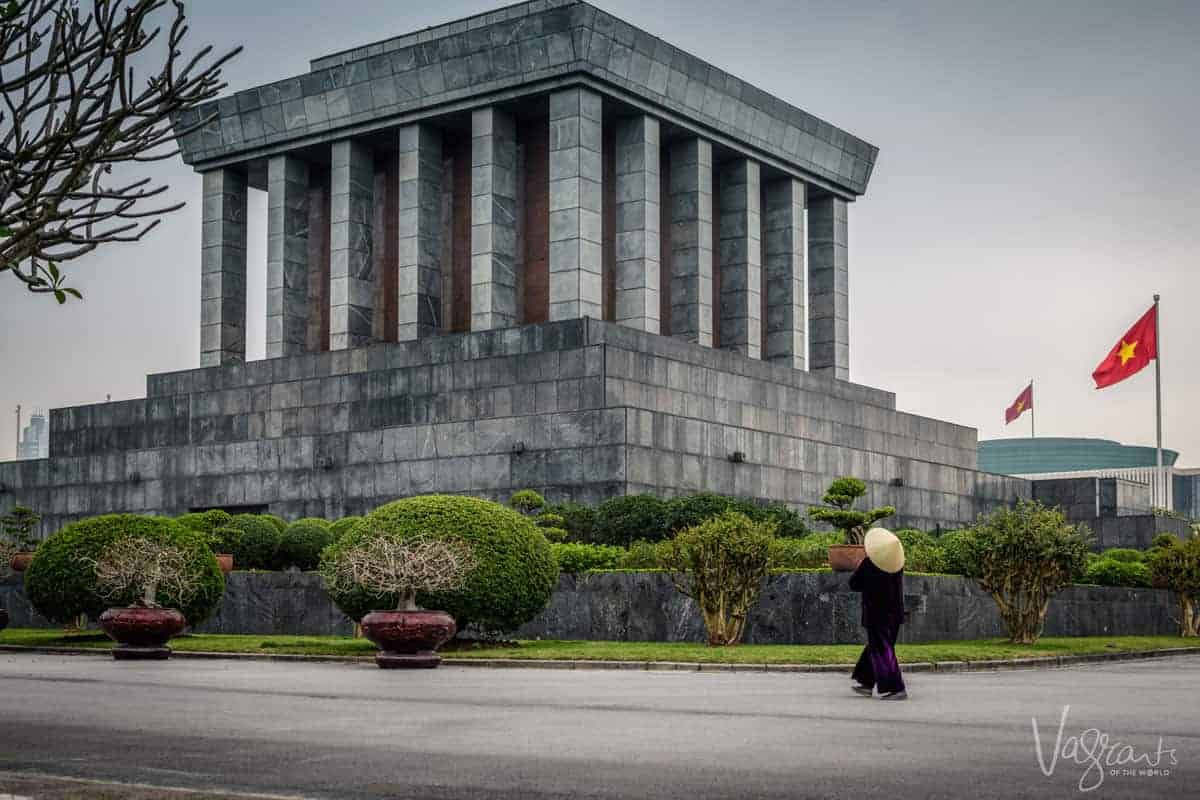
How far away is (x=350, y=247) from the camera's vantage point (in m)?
48.4

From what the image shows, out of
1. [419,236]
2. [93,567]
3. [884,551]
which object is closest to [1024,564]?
[884,551]

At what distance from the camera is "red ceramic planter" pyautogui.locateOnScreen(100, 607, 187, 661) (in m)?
25.3

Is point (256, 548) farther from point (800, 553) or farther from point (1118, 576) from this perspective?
point (1118, 576)

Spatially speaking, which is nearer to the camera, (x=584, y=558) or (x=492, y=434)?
(x=584, y=558)

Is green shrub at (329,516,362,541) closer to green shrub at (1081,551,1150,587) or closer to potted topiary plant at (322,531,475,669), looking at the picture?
potted topiary plant at (322,531,475,669)

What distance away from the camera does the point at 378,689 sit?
17.3 m

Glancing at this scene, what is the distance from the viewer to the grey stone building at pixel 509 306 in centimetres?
4066

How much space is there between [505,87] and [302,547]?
17.3m

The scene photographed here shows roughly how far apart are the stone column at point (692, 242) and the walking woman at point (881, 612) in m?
32.2

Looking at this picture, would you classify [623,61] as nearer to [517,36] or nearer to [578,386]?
[517,36]

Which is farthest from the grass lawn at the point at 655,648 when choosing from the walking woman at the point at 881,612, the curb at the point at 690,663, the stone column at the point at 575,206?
the stone column at the point at 575,206

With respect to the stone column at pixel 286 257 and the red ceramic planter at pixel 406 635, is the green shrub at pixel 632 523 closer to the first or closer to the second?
the red ceramic planter at pixel 406 635

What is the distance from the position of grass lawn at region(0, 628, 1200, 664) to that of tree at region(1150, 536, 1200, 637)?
326cm

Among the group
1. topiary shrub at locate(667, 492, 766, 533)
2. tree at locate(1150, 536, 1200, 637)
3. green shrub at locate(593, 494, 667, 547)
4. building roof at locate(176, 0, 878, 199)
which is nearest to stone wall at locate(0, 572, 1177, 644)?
tree at locate(1150, 536, 1200, 637)
